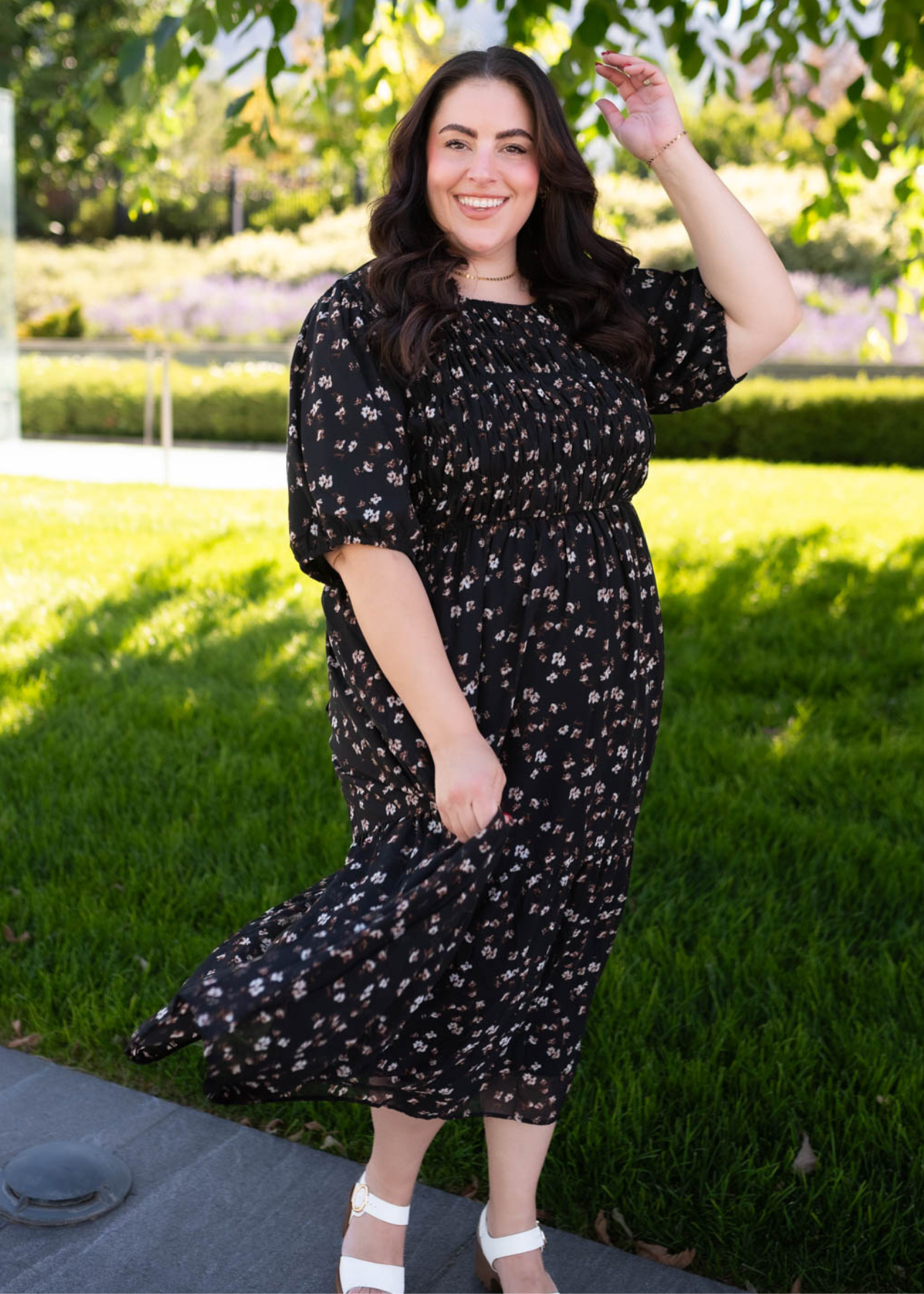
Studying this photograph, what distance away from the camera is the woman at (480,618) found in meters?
1.71

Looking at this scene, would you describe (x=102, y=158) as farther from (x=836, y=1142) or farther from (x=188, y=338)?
(x=836, y=1142)

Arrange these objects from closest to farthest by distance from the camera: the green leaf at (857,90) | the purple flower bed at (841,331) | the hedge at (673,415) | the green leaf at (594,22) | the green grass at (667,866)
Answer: the green grass at (667,866) < the green leaf at (594,22) < the green leaf at (857,90) < the hedge at (673,415) < the purple flower bed at (841,331)

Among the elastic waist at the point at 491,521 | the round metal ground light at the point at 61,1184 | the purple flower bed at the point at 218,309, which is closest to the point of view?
the elastic waist at the point at 491,521

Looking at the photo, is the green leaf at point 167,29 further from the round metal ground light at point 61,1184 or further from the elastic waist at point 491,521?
the round metal ground light at point 61,1184

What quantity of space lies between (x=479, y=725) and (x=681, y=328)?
0.74 m

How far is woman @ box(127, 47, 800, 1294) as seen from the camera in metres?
1.71

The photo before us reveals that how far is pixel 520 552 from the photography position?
1.83 metres

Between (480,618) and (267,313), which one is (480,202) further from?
(267,313)

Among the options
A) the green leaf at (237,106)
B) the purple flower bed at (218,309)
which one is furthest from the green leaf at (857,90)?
the purple flower bed at (218,309)

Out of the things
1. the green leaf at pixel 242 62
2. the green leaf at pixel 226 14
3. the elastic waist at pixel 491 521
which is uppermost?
the green leaf at pixel 226 14

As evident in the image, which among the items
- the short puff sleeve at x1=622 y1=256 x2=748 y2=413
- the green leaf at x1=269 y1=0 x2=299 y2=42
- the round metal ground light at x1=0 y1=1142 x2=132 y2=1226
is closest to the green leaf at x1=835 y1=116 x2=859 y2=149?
the green leaf at x1=269 y1=0 x2=299 y2=42

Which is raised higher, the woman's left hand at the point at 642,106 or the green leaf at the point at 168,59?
the green leaf at the point at 168,59

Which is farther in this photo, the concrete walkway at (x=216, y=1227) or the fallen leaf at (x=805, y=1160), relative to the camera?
the fallen leaf at (x=805, y=1160)

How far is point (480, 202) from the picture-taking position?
186 centimetres
